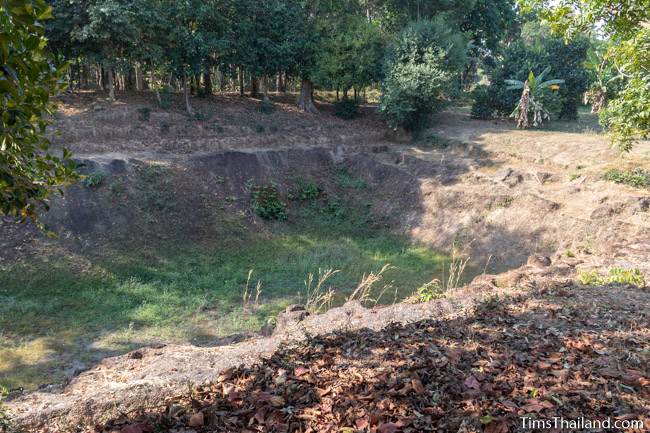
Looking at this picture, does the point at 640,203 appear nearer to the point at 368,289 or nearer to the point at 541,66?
the point at 368,289

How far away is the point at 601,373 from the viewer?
4.01m

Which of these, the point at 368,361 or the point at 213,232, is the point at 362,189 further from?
the point at 368,361

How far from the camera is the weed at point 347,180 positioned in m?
21.5

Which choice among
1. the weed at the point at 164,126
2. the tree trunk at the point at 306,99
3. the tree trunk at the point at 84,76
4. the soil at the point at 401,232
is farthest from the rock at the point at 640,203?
the tree trunk at the point at 84,76

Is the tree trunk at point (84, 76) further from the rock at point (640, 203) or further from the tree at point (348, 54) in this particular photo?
the rock at point (640, 203)

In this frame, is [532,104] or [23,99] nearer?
[23,99]

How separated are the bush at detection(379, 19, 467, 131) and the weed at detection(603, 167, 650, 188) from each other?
9290 mm

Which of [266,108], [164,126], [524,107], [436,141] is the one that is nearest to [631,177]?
[436,141]

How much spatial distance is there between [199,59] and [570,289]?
68.3ft

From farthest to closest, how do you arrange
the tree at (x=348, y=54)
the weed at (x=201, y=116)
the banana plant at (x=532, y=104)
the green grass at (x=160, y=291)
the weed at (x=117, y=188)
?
the banana plant at (x=532, y=104) < the tree at (x=348, y=54) < the weed at (x=201, y=116) < the weed at (x=117, y=188) < the green grass at (x=160, y=291)

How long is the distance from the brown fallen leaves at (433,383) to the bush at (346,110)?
923 inches

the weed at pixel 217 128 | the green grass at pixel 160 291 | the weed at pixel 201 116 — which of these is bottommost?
the green grass at pixel 160 291

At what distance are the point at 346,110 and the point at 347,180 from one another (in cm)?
758

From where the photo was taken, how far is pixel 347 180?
2188cm
